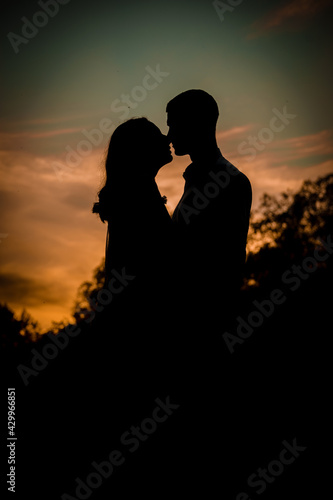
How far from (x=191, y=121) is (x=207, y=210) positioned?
3.58 ft

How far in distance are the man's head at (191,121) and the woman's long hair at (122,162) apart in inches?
17.0

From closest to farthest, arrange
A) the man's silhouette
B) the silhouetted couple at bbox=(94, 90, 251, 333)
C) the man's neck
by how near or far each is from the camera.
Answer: the silhouetted couple at bbox=(94, 90, 251, 333) < the man's silhouette < the man's neck

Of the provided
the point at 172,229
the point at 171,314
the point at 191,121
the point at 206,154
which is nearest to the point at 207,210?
the point at 172,229

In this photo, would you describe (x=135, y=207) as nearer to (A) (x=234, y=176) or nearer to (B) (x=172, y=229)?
(B) (x=172, y=229)

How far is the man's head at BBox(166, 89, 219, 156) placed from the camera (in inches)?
138

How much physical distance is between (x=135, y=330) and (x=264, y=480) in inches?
76.7

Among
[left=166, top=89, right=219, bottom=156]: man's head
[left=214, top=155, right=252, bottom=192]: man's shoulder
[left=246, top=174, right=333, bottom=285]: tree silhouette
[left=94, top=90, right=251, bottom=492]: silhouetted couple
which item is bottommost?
[left=94, top=90, right=251, bottom=492]: silhouetted couple

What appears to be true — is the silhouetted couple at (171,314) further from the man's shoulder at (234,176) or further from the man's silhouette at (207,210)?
the man's shoulder at (234,176)

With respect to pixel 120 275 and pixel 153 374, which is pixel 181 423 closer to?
pixel 153 374

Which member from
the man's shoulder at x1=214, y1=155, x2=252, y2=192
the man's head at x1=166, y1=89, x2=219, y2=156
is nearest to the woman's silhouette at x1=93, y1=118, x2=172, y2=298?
the man's head at x1=166, y1=89, x2=219, y2=156

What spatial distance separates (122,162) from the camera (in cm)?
298

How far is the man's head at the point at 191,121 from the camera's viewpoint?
350 cm

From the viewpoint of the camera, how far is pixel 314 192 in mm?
30828

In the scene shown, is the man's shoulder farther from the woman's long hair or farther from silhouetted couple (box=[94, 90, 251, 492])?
the woman's long hair
